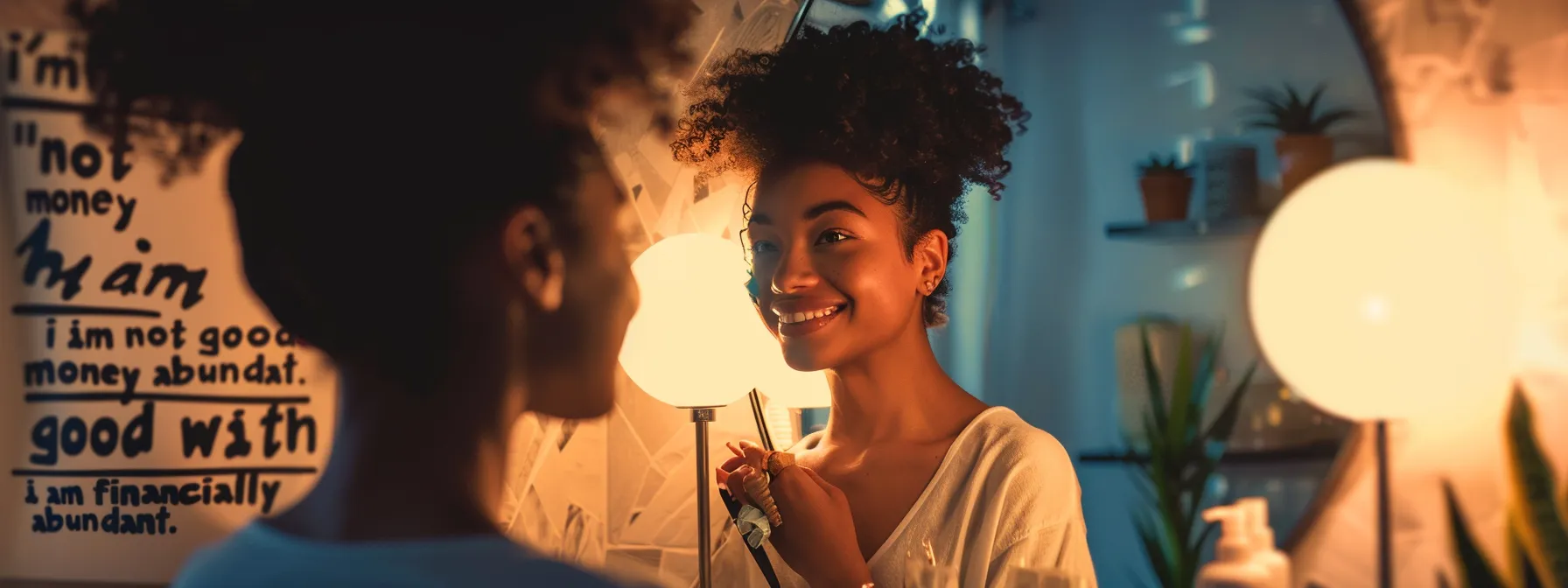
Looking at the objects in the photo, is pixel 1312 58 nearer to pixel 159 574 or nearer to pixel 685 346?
pixel 685 346

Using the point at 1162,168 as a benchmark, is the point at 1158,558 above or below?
below

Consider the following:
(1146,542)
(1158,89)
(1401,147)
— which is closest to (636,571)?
(1146,542)

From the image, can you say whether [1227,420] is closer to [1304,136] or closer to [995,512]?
[1304,136]

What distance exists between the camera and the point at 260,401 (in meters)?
1.21

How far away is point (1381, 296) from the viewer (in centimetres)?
105

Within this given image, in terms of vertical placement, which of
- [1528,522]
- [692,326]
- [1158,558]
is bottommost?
[1158,558]

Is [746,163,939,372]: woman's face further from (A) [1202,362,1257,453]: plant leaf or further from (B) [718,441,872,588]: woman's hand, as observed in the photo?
(A) [1202,362,1257,453]: plant leaf

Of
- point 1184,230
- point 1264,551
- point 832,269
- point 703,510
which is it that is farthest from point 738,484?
point 1184,230

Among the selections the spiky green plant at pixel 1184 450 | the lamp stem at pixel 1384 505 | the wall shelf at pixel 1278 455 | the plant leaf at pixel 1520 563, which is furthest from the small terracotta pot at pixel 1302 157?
the lamp stem at pixel 1384 505

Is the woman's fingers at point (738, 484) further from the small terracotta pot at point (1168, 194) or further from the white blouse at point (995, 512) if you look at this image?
the small terracotta pot at point (1168, 194)

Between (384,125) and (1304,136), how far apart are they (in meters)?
1.53

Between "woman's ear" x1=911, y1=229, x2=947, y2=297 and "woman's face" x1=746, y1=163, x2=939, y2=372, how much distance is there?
0.06 ft

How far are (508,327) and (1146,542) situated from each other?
1.43 m

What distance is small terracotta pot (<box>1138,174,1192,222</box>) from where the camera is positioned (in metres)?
1.74
